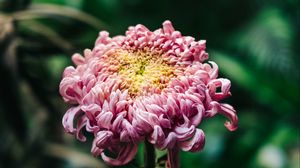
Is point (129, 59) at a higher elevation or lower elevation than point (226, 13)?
lower

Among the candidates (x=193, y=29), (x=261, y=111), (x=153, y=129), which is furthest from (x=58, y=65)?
(x=153, y=129)

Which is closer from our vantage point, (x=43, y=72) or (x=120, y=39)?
(x=120, y=39)

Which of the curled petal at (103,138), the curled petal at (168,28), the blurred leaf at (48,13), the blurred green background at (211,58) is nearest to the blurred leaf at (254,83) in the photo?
the blurred green background at (211,58)

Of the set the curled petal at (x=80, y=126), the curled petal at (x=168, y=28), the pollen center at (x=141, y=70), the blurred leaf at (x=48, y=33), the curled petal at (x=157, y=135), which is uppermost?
the blurred leaf at (x=48, y=33)

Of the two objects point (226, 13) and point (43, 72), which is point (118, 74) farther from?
point (226, 13)

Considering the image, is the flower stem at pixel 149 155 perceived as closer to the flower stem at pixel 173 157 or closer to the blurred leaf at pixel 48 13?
the flower stem at pixel 173 157

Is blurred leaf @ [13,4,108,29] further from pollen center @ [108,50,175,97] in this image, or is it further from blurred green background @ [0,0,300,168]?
pollen center @ [108,50,175,97]

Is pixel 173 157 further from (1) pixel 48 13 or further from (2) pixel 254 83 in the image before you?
(2) pixel 254 83
